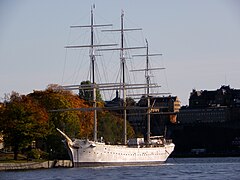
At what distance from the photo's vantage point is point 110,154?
124562mm

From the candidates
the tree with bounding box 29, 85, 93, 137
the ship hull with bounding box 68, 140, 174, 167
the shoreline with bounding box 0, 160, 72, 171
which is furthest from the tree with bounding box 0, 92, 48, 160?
the tree with bounding box 29, 85, 93, 137

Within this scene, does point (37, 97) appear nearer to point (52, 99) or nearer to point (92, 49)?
point (52, 99)

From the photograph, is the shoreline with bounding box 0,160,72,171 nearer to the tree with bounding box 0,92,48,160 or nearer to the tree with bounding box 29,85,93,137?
the tree with bounding box 0,92,48,160

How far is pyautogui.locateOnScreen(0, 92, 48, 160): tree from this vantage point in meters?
113

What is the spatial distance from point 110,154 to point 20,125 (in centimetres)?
1638

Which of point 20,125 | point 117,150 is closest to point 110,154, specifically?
point 117,150

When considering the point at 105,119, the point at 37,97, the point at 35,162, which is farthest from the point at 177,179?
the point at 105,119

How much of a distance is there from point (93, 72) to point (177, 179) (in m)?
44.0

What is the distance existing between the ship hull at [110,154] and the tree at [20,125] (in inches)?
232

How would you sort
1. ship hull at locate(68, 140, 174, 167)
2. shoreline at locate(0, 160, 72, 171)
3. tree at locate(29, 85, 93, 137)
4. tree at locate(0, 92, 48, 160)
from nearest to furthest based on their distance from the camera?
shoreline at locate(0, 160, 72, 171) → tree at locate(0, 92, 48, 160) → ship hull at locate(68, 140, 174, 167) → tree at locate(29, 85, 93, 137)

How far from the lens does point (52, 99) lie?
453ft

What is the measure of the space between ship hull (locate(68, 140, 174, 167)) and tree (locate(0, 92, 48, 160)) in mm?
5902

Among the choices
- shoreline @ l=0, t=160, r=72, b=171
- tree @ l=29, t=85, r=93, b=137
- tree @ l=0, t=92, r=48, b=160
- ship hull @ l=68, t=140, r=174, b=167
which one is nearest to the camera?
shoreline @ l=0, t=160, r=72, b=171

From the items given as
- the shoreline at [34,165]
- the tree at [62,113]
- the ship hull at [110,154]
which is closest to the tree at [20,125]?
the shoreline at [34,165]
